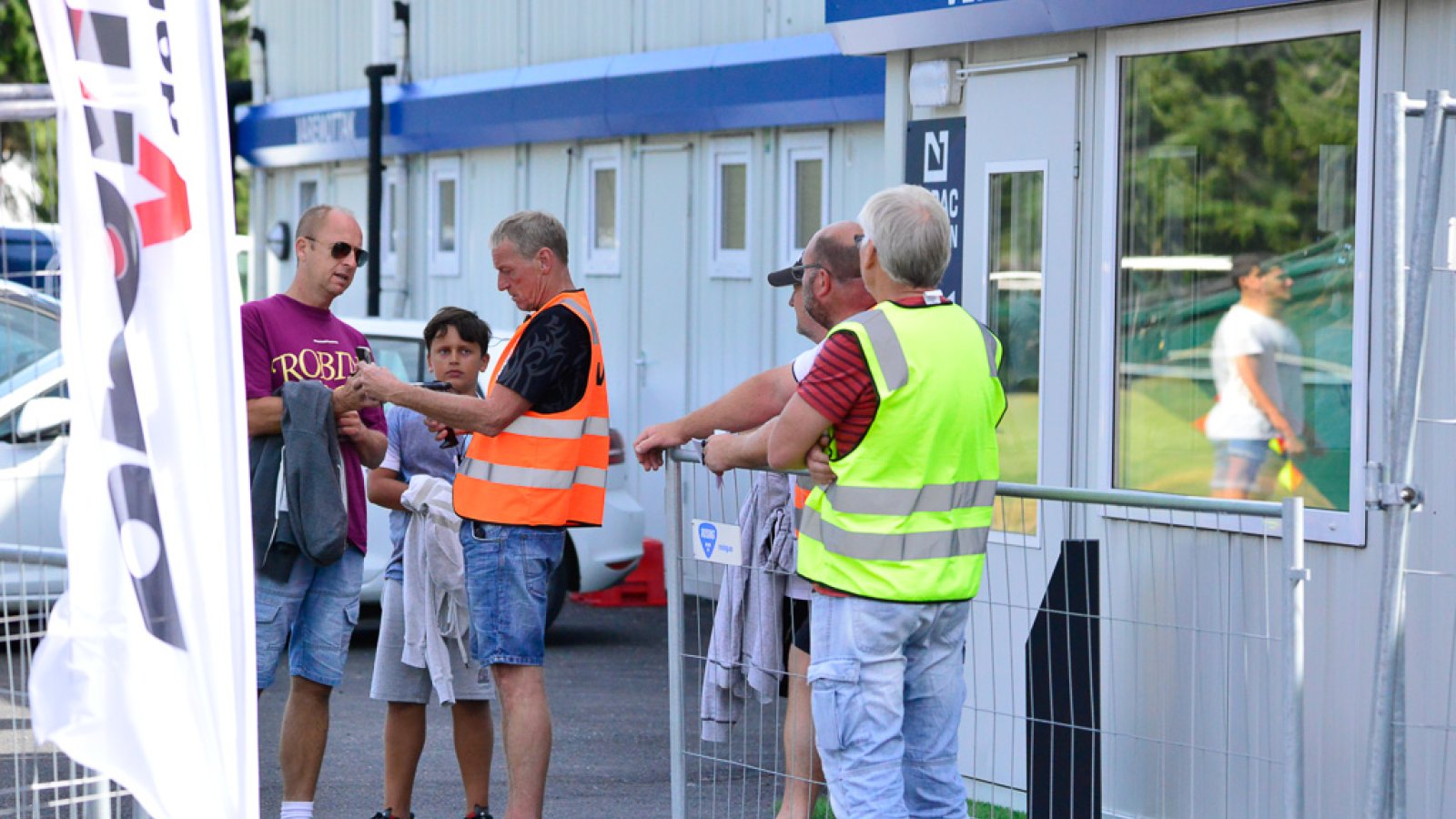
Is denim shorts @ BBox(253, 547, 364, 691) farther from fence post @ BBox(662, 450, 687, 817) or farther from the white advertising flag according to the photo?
the white advertising flag

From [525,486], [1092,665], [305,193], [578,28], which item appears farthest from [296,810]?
[305,193]

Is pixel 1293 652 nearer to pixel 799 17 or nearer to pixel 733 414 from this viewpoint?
pixel 733 414

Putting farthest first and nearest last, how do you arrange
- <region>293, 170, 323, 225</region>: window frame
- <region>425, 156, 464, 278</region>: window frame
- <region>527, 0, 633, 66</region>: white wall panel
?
<region>293, 170, 323, 225</region>: window frame < <region>425, 156, 464, 278</region>: window frame < <region>527, 0, 633, 66</region>: white wall panel

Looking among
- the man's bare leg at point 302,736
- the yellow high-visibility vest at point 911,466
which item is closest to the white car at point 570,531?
the man's bare leg at point 302,736

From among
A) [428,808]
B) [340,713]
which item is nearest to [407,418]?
[428,808]

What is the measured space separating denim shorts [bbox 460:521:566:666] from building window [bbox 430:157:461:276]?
1054 centimetres

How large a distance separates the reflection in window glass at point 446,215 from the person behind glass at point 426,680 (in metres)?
10.2

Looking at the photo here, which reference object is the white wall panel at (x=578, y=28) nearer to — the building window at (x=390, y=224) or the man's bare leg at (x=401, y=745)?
the building window at (x=390, y=224)

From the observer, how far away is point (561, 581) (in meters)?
10.3

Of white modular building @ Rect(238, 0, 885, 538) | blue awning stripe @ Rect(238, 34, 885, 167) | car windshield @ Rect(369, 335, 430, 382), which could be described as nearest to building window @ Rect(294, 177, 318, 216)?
Answer: blue awning stripe @ Rect(238, 34, 885, 167)

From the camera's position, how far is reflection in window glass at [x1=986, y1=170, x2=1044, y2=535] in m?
6.73

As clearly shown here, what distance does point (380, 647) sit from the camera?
631cm

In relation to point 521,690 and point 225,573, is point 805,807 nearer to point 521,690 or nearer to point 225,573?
point 521,690

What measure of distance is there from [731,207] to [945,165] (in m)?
5.85
